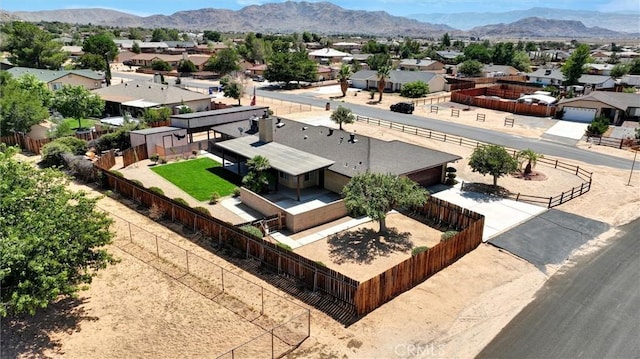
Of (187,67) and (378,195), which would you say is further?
(187,67)

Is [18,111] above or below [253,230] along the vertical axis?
above

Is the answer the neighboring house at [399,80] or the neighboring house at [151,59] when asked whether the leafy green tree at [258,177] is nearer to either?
the neighboring house at [399,80]

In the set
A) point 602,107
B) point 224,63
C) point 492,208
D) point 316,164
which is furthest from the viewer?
point 224,63

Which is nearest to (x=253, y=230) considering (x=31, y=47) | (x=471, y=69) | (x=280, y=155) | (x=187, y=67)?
(x=280, y=155)

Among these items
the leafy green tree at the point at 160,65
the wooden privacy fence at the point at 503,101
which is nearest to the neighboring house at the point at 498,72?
the wooden privacy fence at the point at 503,101

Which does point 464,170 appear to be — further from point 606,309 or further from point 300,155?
point 606,309

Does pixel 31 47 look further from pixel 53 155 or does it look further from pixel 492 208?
pixel 492 208
